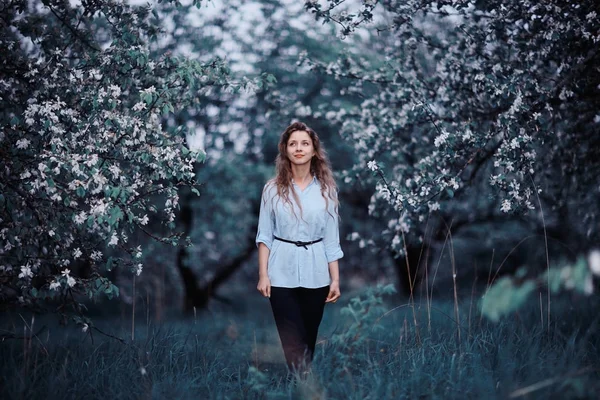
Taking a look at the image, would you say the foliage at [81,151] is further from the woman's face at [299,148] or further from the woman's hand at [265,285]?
the woman's hand at [265,285]

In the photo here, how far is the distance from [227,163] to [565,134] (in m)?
7.13

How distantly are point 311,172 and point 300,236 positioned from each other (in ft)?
2.17

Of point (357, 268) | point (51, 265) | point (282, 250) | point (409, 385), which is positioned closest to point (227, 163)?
point (51, 265)

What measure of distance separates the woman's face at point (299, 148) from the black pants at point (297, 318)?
1149 mm

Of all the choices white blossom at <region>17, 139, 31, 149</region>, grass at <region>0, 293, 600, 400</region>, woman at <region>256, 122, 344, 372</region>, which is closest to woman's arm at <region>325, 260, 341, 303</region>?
woman at <region>256, 122, 344, 372</region>

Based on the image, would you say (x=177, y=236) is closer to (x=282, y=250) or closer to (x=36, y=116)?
(x=282, y=250)

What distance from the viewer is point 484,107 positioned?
6711 mm

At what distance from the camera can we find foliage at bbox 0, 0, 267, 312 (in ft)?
15.2

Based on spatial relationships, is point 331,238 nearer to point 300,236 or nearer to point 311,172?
point 300,236

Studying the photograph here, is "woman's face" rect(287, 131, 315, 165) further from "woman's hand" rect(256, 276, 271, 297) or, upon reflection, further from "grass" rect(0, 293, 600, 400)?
"grass" rect(0, 293, 600, 400)

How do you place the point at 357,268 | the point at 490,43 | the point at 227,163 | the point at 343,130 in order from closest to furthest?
1. the point at 490,43
2. the point at 343,130
3. the point at 227,163
4. the point at 357,268

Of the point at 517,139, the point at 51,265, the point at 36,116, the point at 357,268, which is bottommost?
the point at 357,268

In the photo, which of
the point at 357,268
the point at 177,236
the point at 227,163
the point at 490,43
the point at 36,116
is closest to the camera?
the point at 36,116

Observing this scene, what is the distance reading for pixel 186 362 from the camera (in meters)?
5.07
